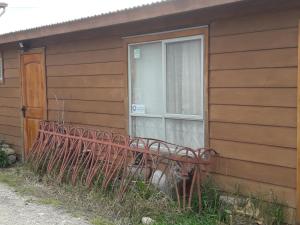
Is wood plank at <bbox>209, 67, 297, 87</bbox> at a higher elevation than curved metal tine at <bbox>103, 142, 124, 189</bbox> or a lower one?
higher

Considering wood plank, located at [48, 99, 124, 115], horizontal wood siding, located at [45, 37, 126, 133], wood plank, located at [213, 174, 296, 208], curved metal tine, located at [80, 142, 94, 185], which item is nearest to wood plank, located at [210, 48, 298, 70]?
wood plank, located at [213, 174, 296, 208]

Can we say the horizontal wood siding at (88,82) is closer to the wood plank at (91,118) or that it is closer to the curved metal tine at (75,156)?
the wood plank at (91,118)

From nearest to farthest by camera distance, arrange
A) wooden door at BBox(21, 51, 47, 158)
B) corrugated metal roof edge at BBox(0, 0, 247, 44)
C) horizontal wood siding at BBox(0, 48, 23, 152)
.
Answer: corrugated metal roof edge at BBox(0, 0, 247, 44)
wooden door at BBox(21, 51, 47, 158)
horizontal wood siding at BBox(0, 48, 23, 152)

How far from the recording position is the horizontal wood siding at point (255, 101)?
4516mm

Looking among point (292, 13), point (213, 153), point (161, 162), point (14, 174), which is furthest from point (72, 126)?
point (292, 13)

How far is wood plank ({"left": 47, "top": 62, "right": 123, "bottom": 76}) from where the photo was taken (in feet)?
21.9

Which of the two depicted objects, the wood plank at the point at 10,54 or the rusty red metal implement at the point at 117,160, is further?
the wood plank at the point at 10,54

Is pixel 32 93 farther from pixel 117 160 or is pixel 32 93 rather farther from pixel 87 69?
pixel 117 160

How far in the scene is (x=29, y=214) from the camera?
5.45 metres

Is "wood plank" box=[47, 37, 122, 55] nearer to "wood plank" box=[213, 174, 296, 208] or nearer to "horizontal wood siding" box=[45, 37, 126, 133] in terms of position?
"horizontal wood siding" box=[45, 37, 126, 133]

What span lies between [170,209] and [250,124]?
125 cm

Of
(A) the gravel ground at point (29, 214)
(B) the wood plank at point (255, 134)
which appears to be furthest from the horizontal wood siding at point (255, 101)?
(A) the gravel ground at point (29, 214)

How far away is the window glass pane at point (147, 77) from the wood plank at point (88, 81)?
1.02ft

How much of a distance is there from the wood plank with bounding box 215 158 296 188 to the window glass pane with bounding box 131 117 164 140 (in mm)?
1094
